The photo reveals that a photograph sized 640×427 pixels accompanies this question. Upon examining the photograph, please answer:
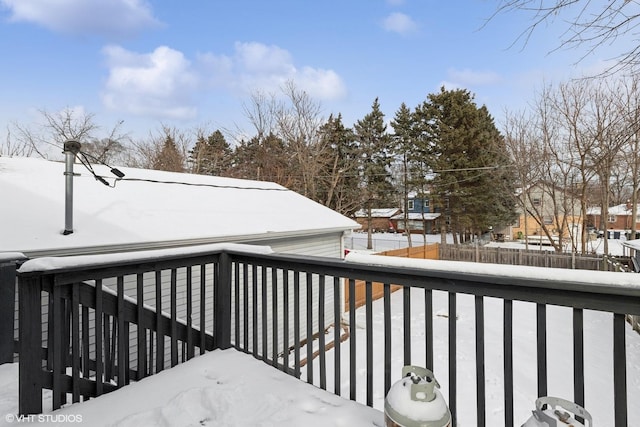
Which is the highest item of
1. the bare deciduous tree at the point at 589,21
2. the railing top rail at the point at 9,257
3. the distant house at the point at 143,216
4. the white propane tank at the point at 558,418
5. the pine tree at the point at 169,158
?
the pine tree at the point at 169,158

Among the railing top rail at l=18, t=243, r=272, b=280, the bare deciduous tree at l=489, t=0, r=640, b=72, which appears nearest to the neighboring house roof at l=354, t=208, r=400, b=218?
the bare deciduous tree at l=489, t=0, r=640, b=72

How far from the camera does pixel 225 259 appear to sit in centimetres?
262

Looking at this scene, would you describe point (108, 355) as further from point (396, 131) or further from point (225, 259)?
point (396, 131)

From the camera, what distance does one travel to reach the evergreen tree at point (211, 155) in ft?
63.3

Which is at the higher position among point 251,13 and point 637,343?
point 251,13

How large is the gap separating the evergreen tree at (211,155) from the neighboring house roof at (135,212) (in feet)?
39.3

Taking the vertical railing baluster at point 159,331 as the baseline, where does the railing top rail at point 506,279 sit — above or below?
above

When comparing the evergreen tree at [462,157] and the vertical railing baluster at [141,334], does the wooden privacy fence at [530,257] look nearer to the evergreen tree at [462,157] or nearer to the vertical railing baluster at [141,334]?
the evergreen tree at [462,157]

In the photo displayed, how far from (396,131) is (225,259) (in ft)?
66.6

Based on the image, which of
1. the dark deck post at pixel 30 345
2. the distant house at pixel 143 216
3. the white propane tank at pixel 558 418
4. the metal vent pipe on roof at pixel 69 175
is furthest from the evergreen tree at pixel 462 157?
the dark deck post at pixel 30 345

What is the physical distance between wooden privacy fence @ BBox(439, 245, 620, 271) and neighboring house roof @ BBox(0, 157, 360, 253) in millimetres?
8993

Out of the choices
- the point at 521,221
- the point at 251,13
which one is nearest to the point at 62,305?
the point at 251,13

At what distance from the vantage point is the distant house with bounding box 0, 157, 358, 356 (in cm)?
390

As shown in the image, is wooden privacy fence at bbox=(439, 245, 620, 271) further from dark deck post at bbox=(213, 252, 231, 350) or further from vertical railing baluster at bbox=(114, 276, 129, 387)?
vertical railing baluster at bbox=(114, 276, 129, 387)
